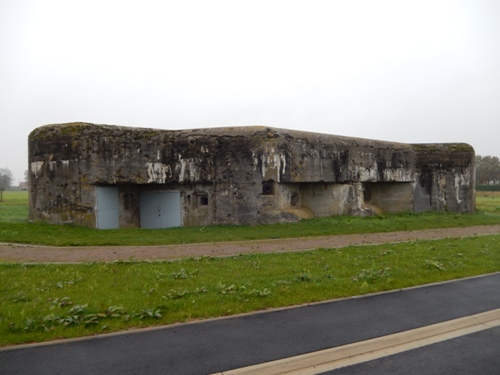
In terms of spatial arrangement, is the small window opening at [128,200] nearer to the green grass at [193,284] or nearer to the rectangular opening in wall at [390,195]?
the green grass at [193,284]

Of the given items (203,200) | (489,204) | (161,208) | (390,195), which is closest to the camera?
(203,200)

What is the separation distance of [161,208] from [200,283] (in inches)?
454

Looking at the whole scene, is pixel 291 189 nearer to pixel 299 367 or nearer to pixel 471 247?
pixel 471 247

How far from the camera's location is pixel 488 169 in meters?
74.5

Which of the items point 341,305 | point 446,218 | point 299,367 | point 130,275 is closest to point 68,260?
point 130,275

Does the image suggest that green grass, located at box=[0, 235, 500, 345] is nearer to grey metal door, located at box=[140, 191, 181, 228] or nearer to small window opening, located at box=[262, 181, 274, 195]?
small window opening, located at box=[262, 181, 274, 195]

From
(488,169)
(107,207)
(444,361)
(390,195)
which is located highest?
(488,169)

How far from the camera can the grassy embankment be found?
18.0ft

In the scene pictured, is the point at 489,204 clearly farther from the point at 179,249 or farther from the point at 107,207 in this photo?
the point at 179,249

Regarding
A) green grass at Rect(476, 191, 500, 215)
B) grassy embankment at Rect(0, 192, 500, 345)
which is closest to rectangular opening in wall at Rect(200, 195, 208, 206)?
grassy embankment at Rect(0, 192, 500, 345)

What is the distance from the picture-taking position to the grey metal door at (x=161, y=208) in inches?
719

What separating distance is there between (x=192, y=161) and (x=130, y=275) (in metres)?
9.84

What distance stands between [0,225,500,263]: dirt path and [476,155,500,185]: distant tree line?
6902 cm

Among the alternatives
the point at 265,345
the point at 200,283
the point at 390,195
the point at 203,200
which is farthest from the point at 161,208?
the point at 265,345
